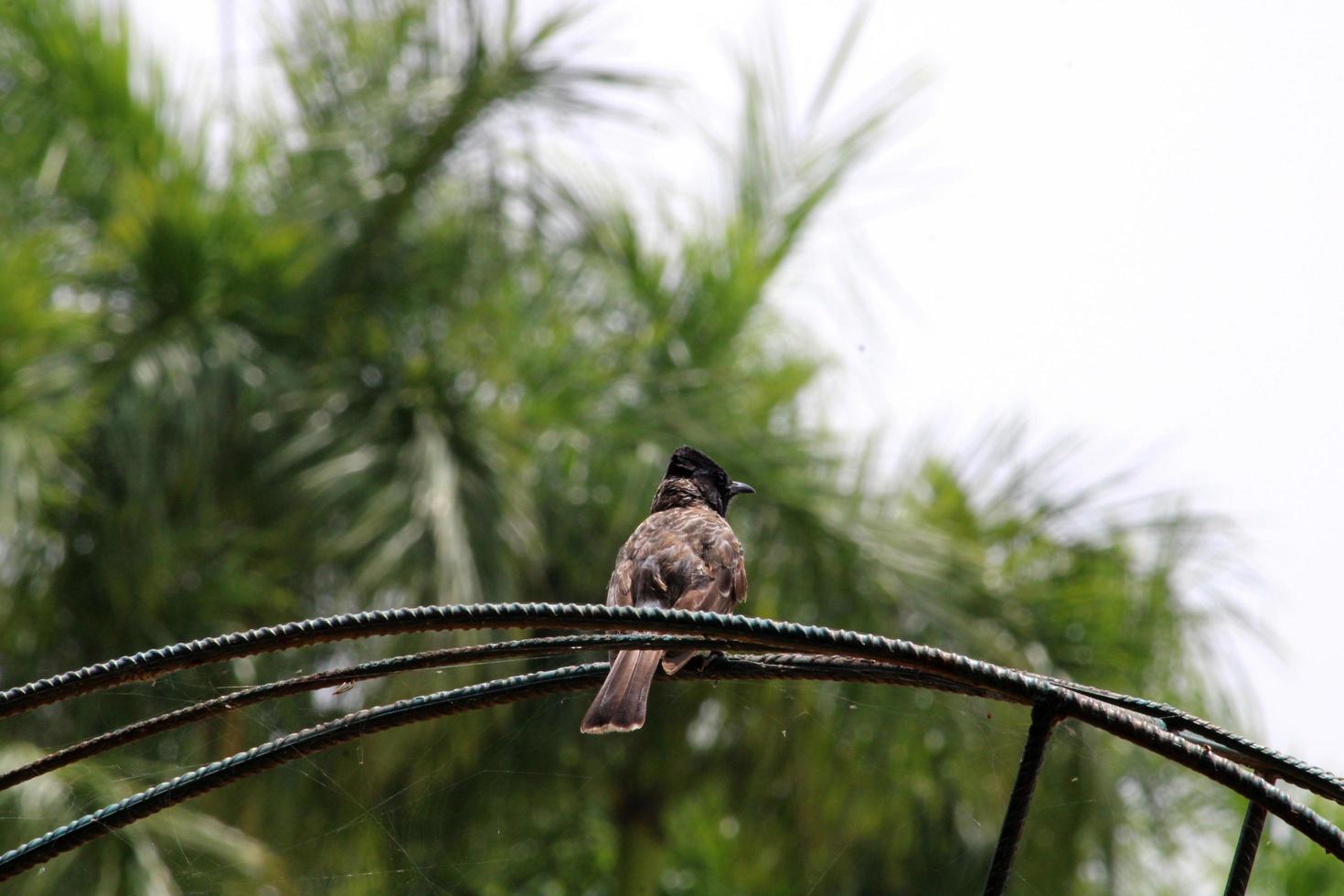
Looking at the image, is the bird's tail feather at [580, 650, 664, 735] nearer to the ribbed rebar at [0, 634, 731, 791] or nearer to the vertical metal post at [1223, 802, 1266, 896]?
the ribbed rebar at [0, 634, 731, 791]

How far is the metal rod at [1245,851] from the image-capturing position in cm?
231

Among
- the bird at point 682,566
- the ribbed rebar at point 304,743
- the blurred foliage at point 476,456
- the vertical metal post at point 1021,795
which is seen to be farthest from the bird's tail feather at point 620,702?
the blurred foliage at point 476,456

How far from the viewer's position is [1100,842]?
6.22 m

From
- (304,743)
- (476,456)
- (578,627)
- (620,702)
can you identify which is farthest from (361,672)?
(476,456)

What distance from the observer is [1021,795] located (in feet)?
6.20

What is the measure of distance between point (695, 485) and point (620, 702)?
166cm

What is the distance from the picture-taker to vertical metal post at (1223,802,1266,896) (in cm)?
231

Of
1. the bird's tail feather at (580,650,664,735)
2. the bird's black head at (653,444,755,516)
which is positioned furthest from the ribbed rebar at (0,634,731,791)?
the bird's black head at (653,444,755,516)

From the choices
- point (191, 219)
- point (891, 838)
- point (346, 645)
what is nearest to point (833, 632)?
point (346, 645)

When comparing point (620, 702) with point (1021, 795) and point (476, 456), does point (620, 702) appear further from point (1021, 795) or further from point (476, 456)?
point (476, 456)

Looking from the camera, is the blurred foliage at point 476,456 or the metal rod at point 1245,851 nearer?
the metal rod at point 1245,851

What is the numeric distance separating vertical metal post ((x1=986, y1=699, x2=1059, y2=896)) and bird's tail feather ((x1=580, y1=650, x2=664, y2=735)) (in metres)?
0.98

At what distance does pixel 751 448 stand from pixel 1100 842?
215cm

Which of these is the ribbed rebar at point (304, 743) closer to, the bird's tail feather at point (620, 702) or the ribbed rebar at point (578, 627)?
the ribbed rebar at point (578, 627)
